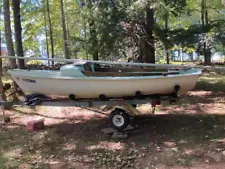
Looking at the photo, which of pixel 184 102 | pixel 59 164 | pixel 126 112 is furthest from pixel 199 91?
pixel 59 164

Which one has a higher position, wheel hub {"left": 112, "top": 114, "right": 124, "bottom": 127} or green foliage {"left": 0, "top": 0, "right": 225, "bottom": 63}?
green foliage {"left": 0, "top": 0, "right": 225, "bottom": 63}

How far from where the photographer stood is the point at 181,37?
754cm

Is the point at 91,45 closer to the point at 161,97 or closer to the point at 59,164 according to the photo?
the point at 161,97

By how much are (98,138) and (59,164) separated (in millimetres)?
1006

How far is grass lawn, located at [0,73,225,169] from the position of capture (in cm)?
393

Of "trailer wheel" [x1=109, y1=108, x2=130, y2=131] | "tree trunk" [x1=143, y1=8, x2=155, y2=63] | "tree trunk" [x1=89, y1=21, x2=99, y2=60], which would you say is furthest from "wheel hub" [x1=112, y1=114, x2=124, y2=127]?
"tree trunk" [x1=143, y1=8, x2=155, y2=63]

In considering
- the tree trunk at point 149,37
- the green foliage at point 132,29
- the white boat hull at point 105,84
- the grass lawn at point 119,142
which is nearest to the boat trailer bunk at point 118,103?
the white boat hull at point 105,84

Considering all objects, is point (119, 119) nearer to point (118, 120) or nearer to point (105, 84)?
point (118, 120)

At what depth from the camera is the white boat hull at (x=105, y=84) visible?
4.83 m

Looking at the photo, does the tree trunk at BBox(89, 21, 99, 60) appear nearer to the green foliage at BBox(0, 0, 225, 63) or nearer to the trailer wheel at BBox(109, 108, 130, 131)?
the green foliage at BBox(0, 0, 225, 63)

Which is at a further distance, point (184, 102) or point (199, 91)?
point (199, 91)

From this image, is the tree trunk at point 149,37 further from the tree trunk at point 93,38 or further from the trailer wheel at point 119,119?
the trailer wheel at point 119,119

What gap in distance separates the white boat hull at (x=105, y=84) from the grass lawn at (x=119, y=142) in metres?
0.68

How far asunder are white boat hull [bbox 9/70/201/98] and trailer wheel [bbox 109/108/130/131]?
319mm
